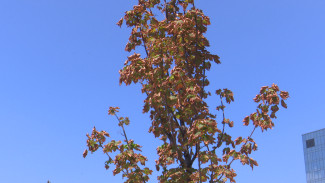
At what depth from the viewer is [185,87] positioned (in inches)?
373

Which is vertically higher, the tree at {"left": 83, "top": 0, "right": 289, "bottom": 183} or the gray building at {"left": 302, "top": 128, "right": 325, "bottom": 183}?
the gray building at {"left": 302, "top": 128, "right": 325, "bottom": 183}

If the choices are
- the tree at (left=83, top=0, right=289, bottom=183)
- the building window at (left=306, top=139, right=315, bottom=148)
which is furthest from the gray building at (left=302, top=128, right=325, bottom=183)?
the tree at (left=83, top=0, right=289, bottom=183)

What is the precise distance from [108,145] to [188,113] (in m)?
1.98

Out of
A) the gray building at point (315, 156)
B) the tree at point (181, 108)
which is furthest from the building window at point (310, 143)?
the tree at point (181, 108)

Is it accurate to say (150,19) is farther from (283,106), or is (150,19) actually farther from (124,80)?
(283,106)

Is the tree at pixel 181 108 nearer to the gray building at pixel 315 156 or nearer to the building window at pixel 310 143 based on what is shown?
the gray building at pixel 315 156

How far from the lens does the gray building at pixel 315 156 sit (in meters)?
185

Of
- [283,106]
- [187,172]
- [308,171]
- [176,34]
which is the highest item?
[308,171]

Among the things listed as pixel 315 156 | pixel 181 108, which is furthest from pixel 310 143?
pixel 181 108

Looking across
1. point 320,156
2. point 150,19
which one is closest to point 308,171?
point 320,156

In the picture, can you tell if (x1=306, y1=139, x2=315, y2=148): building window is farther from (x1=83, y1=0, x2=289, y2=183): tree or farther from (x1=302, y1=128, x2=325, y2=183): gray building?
(x1=83, y1=0, x2=289, y2=183): tree

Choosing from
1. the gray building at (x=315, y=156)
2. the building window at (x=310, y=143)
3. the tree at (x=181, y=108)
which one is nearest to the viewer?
the tree at (x=181, y=108)

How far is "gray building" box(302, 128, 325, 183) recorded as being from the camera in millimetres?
184750

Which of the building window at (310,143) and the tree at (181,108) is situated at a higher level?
the building window at (310,143)
